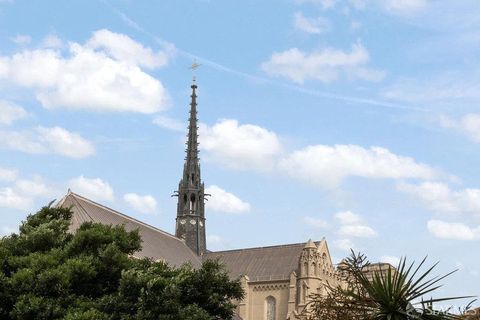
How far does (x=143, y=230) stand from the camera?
69.2 m

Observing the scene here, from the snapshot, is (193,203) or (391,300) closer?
(391,300)

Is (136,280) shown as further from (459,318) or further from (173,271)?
(459,318)

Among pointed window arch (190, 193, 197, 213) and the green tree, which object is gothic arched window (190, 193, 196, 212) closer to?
pointed window arch (190, 193, 197, 213)

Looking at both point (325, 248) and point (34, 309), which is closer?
point (34, 309)

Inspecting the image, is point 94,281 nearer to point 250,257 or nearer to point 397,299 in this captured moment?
point 397,299

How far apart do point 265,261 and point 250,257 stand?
242 centimetres

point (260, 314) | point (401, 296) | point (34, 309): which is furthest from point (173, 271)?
point (260, 314)

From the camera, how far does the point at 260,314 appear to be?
74562 millimetres

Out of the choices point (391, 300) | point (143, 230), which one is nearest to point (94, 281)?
point (391, 300)

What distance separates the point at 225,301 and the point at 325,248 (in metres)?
43.9

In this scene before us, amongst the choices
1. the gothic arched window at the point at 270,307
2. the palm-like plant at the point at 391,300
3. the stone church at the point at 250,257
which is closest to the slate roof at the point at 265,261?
the stone church at the point at 250,257

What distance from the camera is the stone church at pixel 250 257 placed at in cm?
6969

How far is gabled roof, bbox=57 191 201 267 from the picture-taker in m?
59.7

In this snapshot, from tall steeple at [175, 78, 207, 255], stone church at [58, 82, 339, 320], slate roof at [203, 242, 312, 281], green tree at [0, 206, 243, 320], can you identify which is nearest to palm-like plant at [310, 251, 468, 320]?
green tree at [0, 206, 243, 320]
